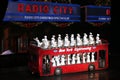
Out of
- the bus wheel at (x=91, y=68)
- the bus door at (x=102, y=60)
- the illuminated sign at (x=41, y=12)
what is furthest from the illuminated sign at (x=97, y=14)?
the bus wheel at (x=91, y=68)

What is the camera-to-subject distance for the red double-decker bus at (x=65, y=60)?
590cm

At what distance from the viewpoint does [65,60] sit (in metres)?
6.17

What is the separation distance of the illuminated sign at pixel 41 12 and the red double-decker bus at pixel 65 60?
132 centimetres

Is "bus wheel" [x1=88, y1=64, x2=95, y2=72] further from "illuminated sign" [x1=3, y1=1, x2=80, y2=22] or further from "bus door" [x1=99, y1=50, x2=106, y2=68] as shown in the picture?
"illuminated sign" [x1=3, y1=1, x2=80, y2=22]

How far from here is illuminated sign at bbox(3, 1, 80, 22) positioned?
7012mm

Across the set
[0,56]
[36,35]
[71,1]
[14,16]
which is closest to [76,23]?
[71,1]

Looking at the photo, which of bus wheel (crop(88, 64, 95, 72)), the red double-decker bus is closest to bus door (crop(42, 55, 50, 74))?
the red double-decker bus

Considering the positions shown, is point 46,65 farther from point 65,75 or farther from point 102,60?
point 102,60

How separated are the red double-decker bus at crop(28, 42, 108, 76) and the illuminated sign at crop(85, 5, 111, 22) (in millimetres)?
1937

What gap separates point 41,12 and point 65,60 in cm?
207

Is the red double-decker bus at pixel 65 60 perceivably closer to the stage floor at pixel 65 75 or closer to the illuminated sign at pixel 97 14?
the stage floor at pixel 65 75

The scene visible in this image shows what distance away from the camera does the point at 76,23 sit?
324 inches

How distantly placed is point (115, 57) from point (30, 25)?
3.28m

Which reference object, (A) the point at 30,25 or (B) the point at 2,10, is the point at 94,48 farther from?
(B) the point at 2,10
